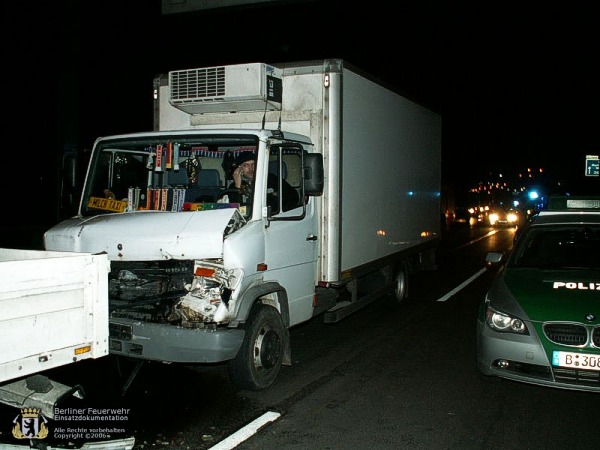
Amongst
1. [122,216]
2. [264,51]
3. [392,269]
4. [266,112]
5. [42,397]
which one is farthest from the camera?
[264,51]

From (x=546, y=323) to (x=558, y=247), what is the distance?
6.17 ft

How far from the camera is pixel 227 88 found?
675cm

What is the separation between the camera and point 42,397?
430cm

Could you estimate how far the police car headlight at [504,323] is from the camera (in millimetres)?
5594

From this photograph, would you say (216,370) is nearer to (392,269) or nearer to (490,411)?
(490,411)

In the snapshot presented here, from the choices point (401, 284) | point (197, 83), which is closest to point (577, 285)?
point (197, 83)

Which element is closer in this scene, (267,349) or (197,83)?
(267,349)

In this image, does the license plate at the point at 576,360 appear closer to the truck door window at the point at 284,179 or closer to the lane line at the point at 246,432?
the lane line at the point at 246,432

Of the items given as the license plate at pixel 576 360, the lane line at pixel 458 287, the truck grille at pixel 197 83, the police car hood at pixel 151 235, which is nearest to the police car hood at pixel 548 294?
the license plate at pixel 576 360

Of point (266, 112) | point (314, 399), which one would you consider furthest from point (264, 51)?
point (314, 399)

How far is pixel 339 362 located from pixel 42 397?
3.57 meters

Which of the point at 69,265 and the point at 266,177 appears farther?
the point at 266,177

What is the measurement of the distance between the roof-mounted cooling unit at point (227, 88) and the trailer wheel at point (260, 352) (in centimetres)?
236

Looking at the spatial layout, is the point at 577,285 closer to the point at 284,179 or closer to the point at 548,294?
the point at 548,294
